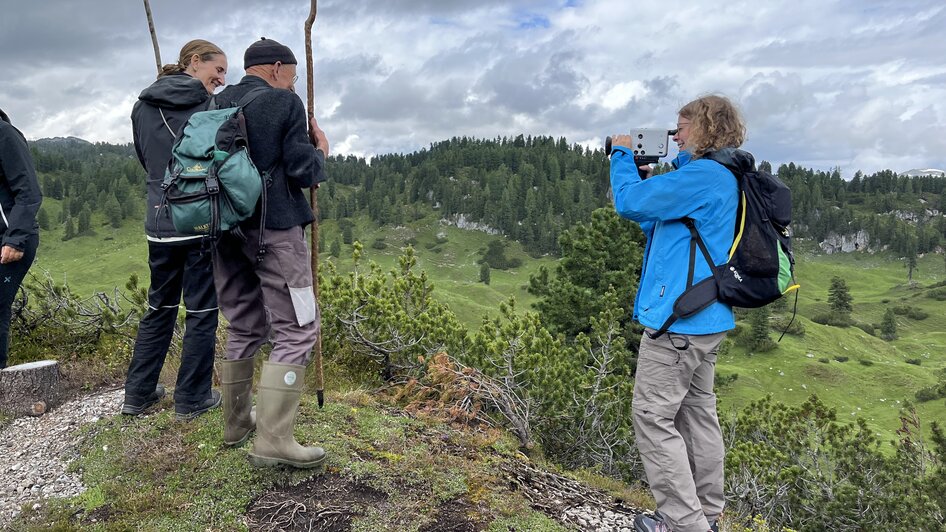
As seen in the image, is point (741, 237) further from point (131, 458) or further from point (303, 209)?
point (131, 458)

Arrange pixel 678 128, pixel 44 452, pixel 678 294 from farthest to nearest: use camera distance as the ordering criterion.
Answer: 1. pixel 44 452
2. pixel 678 128
3. pixel 678 294

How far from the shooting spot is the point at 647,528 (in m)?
3.89

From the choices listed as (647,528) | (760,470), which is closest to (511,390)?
(647,528)

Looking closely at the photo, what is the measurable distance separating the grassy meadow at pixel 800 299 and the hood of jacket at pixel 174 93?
50.7 ft

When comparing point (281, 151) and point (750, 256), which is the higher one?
point (281, 151)

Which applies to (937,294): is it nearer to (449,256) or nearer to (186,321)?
(449,256)

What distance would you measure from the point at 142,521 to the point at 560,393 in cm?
558

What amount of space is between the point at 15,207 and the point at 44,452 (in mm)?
2154

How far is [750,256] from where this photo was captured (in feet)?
11.8

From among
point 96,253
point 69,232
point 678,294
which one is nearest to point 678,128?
point 678,294

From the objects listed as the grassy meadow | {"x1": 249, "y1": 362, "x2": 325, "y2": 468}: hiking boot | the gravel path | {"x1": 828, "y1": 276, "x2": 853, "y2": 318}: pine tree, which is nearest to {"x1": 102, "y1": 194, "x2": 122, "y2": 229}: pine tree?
the grassy meadow

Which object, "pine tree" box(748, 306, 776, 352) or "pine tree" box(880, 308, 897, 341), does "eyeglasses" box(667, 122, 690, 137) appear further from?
"pine tree" box(880, 308, 897, 341)

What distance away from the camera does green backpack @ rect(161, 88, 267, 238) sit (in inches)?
137

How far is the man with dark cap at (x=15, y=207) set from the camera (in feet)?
17.2
